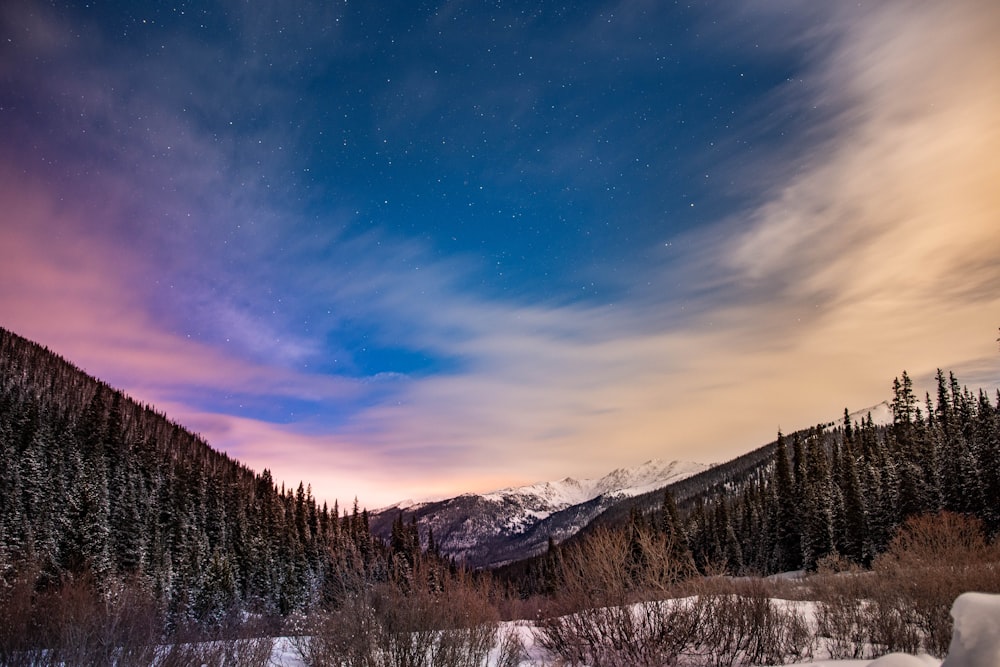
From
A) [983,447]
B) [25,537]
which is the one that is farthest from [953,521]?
[25,537]

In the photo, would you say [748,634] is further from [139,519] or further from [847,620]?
[139,519]

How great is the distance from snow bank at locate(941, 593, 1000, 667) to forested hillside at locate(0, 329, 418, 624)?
3928 centimetres

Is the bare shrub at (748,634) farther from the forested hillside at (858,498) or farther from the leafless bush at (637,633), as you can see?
the forested hillside at (858,498)

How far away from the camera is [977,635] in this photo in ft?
19.1

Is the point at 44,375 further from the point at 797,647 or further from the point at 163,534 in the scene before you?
the point at 797,647

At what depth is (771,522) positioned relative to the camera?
286 ft

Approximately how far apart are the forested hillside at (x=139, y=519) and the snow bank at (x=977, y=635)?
129 feet

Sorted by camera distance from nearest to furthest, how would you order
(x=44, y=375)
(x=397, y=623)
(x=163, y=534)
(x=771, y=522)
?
1. (x=397, y=623)
2. (x=163, y=534)
3. (x=771, y=522)
4. (x=44, y=375)

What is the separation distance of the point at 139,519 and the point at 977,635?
292 ft

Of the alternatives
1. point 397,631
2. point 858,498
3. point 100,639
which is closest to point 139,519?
point 100,639

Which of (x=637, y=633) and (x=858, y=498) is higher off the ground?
(x=858, y=498)

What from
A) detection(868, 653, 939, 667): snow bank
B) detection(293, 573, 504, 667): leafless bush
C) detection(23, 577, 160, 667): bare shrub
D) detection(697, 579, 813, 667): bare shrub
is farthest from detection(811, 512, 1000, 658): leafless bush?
detection(23, 577, 160, 667): bare shrub

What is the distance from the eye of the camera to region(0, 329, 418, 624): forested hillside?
61156 mm

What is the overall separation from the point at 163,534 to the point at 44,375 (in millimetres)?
73546
